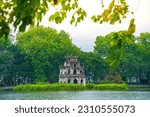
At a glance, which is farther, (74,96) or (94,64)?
(94,64)

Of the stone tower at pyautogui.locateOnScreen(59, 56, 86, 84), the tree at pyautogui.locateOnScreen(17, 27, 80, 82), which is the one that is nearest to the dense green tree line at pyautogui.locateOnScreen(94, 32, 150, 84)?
the tree at pyautogui.locateOnScreen(17, 27, 80, 82)

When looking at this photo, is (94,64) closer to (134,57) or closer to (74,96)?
(134,57)

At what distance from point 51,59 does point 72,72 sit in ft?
14.1

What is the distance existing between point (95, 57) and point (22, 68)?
11121 millimetres

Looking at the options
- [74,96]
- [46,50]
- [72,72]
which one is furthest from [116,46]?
[46,50]

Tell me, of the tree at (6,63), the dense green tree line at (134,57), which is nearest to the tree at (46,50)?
the tree at (6,63)

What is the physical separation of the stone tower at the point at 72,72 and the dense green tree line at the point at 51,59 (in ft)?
6.84

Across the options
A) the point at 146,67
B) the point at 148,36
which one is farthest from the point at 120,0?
the point at 148,36

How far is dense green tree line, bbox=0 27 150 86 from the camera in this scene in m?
62.0

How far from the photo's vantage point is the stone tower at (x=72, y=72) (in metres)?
61.3

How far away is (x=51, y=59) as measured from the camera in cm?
6456

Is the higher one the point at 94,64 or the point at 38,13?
the point at 94,64

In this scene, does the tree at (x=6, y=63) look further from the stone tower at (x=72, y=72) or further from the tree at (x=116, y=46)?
the tree at (x=116, y=46)

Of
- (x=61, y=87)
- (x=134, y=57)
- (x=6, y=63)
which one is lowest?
(x=61, y=87)
